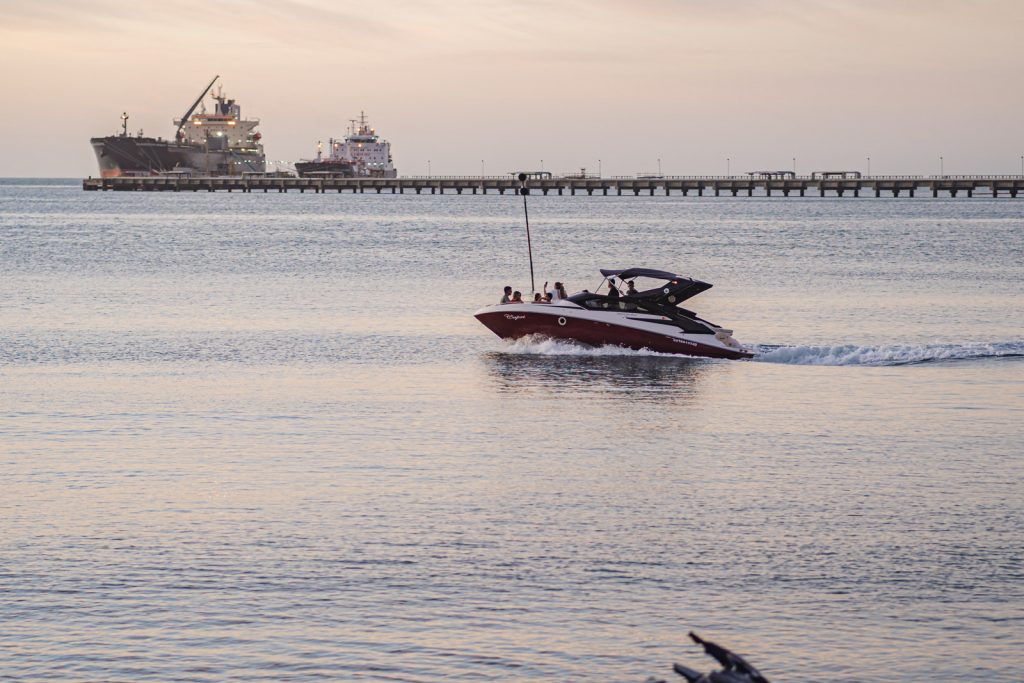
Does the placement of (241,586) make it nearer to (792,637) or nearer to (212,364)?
(792,637)

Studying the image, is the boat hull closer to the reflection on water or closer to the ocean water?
the reflection on water

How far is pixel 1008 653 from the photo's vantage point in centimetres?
1302

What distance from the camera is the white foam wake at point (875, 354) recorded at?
114ft

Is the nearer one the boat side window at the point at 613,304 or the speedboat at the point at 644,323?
the speedboat at the point at 644,323

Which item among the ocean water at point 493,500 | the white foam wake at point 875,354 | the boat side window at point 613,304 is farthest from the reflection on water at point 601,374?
the white foam wake at point 875,354

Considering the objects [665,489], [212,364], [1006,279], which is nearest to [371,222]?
[1006,279]

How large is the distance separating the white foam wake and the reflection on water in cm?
209


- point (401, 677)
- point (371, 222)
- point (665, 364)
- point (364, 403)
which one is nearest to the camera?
point (401, 677)

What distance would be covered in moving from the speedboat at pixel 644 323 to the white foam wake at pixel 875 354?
84cm

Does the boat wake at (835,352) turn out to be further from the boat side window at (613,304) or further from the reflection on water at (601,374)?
the boat side window at (613,304)

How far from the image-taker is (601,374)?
106 ft

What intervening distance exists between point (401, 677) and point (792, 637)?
3.60m

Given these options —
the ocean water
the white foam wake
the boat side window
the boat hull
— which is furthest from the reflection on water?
the white foam wake

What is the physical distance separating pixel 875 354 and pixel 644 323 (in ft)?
18.1
